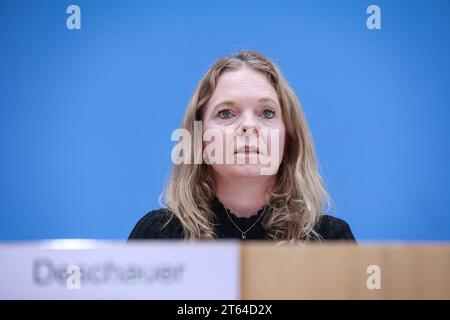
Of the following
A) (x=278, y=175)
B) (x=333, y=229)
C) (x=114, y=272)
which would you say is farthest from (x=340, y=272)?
(x=278, y=175)

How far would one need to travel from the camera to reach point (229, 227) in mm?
1075

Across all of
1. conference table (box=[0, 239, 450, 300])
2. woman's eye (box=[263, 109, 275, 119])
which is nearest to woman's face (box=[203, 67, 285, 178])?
woman's eye (box=[263, 109, 275, 119])

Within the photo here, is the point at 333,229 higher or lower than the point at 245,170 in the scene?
lower

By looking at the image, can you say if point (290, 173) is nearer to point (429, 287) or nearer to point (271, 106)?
point (271, 106)

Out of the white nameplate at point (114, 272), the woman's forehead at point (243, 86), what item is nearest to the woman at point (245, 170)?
the woman's forehead at point (243, 86)

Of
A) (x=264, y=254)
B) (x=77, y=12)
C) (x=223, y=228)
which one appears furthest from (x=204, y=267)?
(x=77, y=12)

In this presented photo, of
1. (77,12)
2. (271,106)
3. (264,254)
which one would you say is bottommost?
(264,254)

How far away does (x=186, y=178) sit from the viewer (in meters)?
1.17

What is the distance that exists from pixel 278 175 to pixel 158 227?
346 mm

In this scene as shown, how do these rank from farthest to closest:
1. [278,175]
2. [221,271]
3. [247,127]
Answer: [278,175], [247,127], [221,271]

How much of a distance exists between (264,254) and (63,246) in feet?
0.97

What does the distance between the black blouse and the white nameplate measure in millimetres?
410

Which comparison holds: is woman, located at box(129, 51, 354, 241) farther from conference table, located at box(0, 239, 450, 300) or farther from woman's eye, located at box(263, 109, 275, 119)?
conference table, located at box(0, 239, 450, 300)

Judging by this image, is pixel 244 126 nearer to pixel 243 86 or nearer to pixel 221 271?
pixel 243 86
